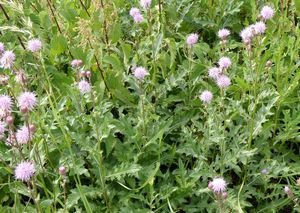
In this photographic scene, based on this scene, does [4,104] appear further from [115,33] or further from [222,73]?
Answer: [115,33]

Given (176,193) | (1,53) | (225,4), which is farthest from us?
(225,4)

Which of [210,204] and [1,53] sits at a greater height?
[1,53]

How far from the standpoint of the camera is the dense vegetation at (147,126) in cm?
226

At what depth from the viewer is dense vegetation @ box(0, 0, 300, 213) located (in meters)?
2.26

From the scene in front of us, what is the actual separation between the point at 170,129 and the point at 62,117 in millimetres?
580

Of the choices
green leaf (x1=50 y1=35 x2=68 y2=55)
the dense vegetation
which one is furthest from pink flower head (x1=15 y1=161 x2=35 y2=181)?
green leaf (x1=50 y1=35 x2=68 y2=55)

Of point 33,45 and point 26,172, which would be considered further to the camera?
point 33,45

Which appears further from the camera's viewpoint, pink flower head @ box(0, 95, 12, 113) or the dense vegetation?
the dense vegetation

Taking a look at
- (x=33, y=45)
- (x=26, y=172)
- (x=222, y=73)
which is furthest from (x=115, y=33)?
(x=26, y=172)

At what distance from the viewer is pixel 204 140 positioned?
2428 millimetres

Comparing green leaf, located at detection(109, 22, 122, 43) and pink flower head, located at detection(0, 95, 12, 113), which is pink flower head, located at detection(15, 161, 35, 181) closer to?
pink flower head, located at detection(0, 95, 12, 113)

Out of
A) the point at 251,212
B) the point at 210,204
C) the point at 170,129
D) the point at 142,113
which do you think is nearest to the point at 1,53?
the point at 142,113

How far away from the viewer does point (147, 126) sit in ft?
8.29

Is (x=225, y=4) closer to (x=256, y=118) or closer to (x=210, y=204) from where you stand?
(x=256, y=118)
